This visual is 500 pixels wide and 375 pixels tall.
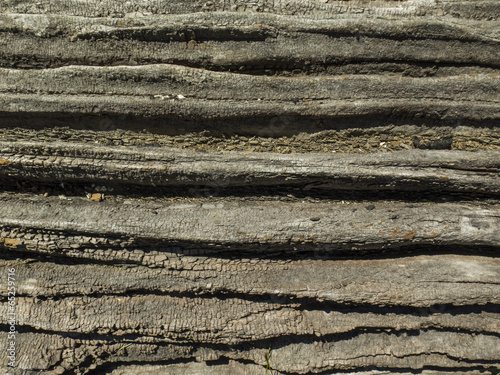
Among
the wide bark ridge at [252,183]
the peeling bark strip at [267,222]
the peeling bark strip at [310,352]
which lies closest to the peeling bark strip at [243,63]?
the wide bark ridge at [252,183]

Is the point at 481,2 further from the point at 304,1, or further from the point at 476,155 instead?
the point at 304,1

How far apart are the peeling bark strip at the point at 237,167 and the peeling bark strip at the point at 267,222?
162mm

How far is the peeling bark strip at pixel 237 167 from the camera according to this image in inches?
68.5

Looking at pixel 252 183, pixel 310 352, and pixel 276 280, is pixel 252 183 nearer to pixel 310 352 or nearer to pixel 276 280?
pixel 276 280

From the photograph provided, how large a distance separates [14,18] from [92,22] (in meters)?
0.43

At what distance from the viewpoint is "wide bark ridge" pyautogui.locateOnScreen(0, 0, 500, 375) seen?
1701 millimetres

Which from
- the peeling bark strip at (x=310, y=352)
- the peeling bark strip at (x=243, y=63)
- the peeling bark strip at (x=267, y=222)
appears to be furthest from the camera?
the peeling bark strip at (x=310, y=352)

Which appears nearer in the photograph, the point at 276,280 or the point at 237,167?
the point at 237,167

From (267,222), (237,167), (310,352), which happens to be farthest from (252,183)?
(310,352)

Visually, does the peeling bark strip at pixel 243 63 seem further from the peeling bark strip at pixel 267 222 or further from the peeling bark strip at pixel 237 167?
the peeling bark strip at pixel 267 222

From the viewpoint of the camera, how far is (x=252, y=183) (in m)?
1.83

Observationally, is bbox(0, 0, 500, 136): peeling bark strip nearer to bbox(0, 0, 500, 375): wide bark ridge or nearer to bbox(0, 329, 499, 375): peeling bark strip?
Result: bbox(0, 0, 500, 375): wide bark ridge

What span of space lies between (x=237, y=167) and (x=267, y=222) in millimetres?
385

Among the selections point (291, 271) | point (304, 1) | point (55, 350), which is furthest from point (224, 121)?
point (55, 350)
